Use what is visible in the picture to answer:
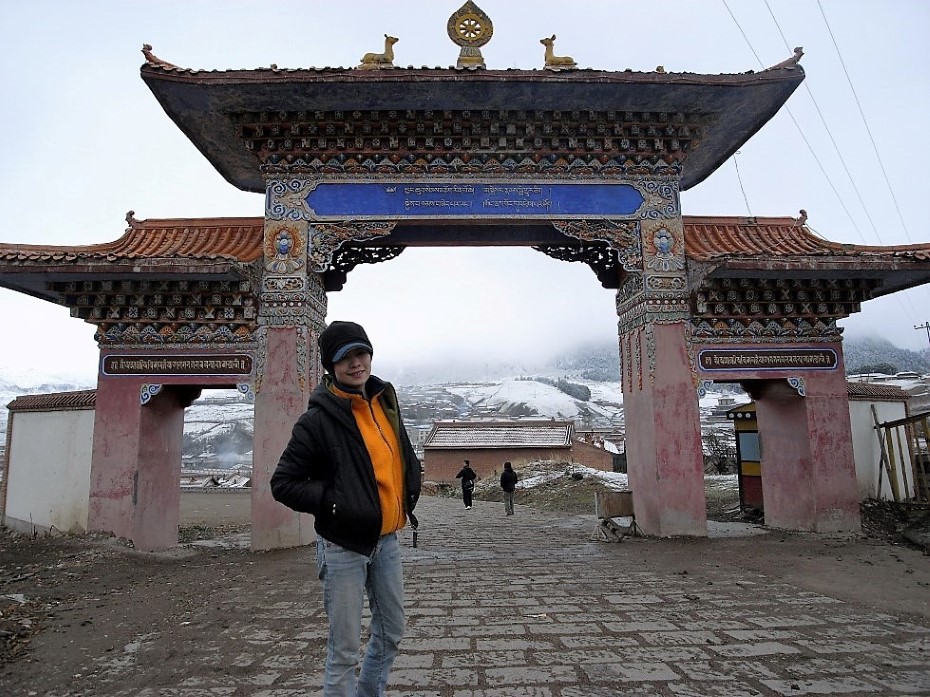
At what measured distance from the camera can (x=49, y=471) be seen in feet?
32.4

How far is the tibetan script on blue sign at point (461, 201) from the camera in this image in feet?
32.8

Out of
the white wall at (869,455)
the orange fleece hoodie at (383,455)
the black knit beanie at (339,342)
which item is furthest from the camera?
the white wall at (869,455)

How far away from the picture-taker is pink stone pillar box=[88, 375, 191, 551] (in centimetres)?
920

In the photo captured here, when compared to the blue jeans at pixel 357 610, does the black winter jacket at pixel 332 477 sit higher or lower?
higher

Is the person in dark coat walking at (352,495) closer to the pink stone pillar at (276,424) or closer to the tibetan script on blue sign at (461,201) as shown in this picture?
the pink stone pillar at (276,424)

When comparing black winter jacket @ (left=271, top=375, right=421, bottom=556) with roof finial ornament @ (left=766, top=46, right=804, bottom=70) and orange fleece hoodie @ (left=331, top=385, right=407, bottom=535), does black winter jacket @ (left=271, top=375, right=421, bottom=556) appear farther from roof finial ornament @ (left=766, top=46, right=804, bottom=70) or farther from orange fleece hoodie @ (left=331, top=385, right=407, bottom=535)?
roof finial ornament @ (left=766, top=46, right=804, bottom=70)

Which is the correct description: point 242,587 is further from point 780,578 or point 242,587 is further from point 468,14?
point 468,14

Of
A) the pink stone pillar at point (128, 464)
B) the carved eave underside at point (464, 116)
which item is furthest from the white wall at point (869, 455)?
the pink stone pillar at point (128, 464)

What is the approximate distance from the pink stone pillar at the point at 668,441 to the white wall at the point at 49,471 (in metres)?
8.54

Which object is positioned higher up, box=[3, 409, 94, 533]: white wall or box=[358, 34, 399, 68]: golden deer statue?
box=[358, 34, 399, 68]: golden deer statue

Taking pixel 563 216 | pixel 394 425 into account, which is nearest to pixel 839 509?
pixel 563 216

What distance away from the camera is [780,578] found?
21.5 feet

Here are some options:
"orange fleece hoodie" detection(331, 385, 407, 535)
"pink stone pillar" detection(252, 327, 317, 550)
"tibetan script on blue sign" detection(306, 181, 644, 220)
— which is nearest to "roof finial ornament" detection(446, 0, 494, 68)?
"tibetan script on blue sign" detection(306, 181, 644, 220)

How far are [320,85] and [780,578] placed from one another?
8.59 meters
